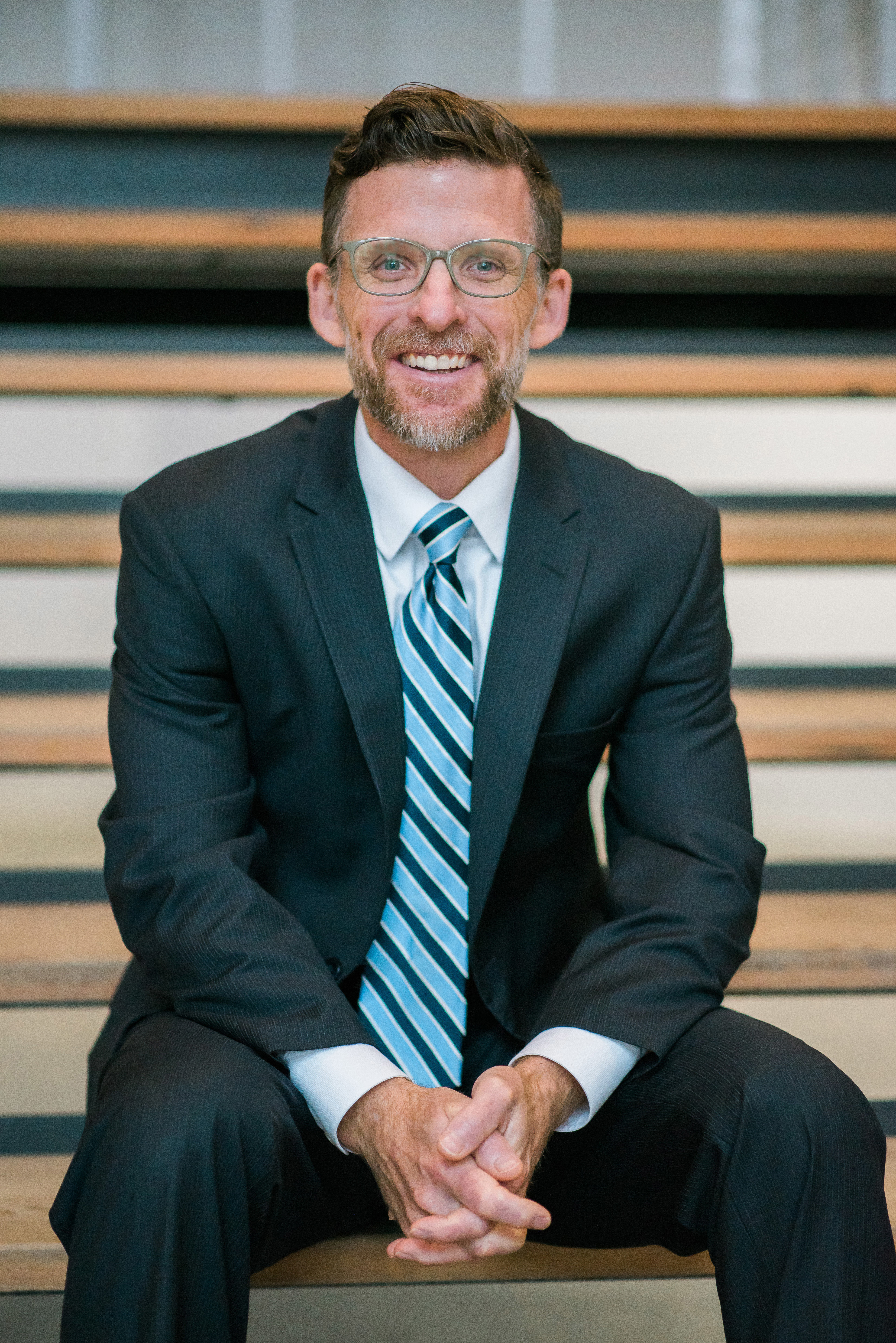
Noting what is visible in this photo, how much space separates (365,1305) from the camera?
158cm

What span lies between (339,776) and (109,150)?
130 centimetres

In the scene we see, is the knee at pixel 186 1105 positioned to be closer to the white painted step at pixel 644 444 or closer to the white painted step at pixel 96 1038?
the white painted step at pixel 96 1038

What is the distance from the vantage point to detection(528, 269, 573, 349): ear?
1.41m

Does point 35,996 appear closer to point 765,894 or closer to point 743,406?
point 765,894

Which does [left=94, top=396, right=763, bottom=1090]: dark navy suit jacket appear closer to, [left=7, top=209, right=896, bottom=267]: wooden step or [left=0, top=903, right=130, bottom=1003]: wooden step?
[left=0, top=903, right=130, bottom=1003]: wooden step

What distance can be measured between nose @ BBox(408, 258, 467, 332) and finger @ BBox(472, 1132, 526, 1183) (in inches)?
30.0

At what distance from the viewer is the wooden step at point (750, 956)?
5.21ft

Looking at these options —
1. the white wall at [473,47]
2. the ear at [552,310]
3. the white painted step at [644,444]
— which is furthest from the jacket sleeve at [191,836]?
the white wall at [473,47]

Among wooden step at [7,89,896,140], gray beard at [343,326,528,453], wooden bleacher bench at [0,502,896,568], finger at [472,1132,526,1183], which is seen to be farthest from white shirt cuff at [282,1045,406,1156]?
wooden step at [7,89,896,140]

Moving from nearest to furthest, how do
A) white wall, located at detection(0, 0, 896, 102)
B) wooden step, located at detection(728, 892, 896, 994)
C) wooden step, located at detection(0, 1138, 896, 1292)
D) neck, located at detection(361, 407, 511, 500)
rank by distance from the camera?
wooden step, located at detection(0, 1138, 896, 1292), neck, located at detection(361, 407, 511, 500), wooden step, located at detection(728, 892, 896, 994), white wall, located at detection(0, 0, 896, 102)

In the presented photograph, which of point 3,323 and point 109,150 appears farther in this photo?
point 3,323

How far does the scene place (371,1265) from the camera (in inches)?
48.4

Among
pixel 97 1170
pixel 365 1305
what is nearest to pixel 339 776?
pixel 97 1170

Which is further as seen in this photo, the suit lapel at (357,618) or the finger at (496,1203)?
the suit lapel at (357,618)
